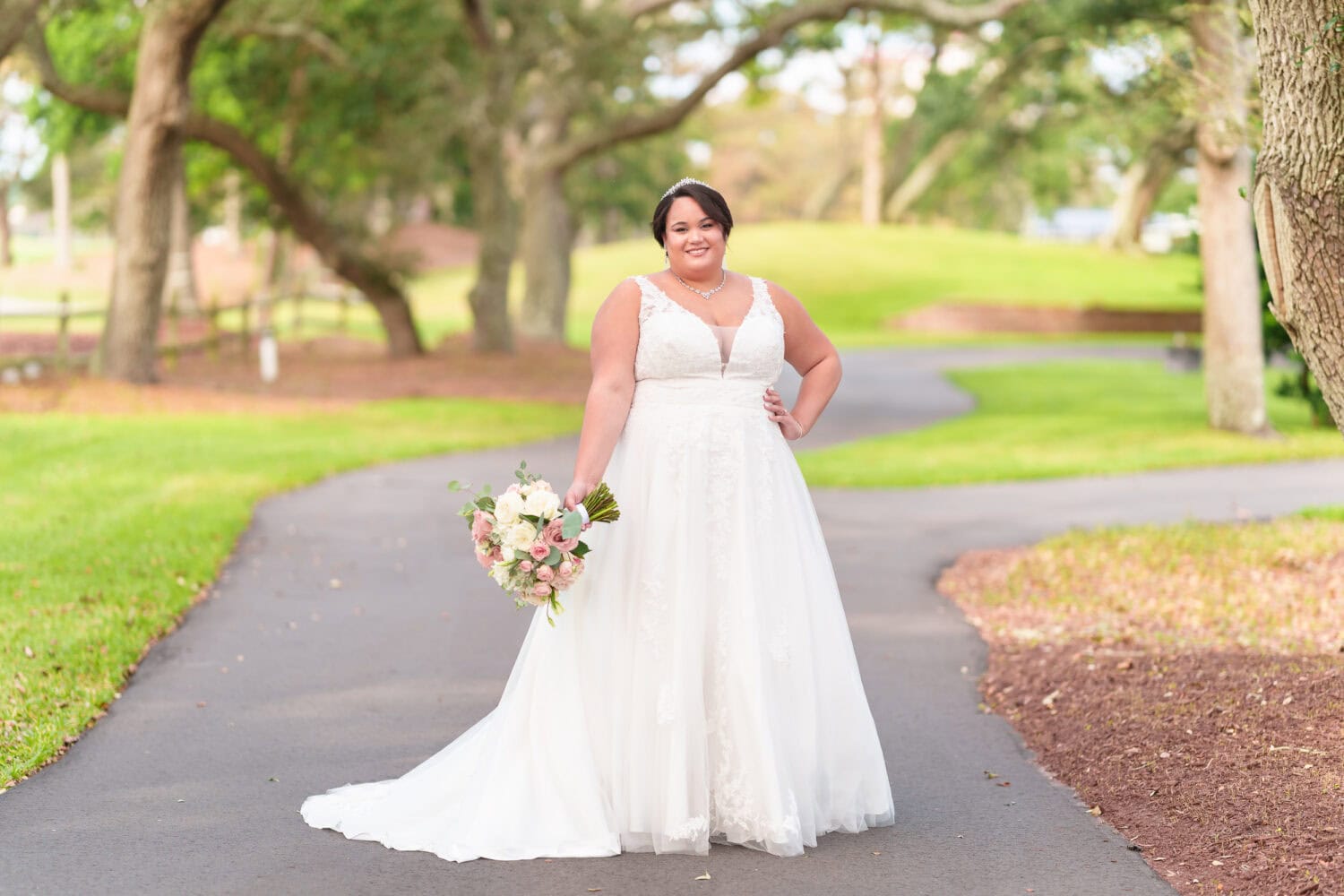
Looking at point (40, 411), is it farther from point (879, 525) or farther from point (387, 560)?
point (879, 525)

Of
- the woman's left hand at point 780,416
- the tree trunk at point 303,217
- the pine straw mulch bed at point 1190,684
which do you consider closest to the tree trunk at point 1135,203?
the tree trunk at point 303,217

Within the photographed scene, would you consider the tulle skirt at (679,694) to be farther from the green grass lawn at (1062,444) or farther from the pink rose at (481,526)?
the green grass lawn at (1062,444)

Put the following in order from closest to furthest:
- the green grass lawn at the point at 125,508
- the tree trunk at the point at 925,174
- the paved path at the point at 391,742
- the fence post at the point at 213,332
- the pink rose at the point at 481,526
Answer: the paved path at the point at 391,742 → the pink rose at the point at 481,526 → the green grass lawn at the point at 125,508 → the fence post at the point at 213,332 → the tree trunk at the point at 925,174

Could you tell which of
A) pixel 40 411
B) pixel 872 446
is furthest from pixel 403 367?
pixel 872 446

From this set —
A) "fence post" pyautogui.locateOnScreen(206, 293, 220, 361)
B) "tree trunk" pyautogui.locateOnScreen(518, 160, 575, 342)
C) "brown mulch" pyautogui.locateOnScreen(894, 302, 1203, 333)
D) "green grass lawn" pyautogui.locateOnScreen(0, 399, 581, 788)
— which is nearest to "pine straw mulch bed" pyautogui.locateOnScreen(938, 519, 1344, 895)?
"green grass lawn" pyautogui.locateOnScreen(0, 399, 581, 788)

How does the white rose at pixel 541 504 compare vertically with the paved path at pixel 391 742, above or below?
above

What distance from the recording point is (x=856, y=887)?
491 cm

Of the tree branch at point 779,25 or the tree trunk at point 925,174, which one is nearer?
the tree branch at point 779,25

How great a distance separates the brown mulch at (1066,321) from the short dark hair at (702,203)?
1812 inches

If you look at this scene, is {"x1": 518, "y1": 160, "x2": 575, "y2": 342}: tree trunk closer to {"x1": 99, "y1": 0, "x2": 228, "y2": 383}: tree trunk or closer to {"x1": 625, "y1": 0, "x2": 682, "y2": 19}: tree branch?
{"x1": 625, "y1": 0, "x2": 682, "y2": 19}: tree branch

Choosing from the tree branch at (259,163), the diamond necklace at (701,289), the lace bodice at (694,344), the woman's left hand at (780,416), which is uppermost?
the tree branch at (259,163)

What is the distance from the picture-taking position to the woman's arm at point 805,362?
5.82m

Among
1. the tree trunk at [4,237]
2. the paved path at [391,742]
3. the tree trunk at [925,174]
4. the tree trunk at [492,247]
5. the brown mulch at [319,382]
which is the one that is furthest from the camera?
the tree trunk at [925,174]

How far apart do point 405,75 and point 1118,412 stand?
44.5ft
